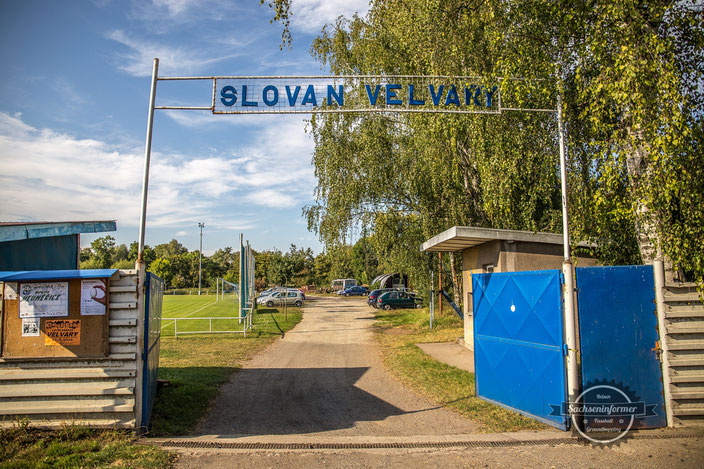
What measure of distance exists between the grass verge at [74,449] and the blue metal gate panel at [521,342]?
504 cm

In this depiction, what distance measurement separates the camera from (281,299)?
3484 cm

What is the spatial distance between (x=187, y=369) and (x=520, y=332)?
7.89 metres

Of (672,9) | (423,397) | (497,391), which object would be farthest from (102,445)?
(672,9)

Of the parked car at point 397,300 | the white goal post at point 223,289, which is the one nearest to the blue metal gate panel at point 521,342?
the white goal post at point 223,289

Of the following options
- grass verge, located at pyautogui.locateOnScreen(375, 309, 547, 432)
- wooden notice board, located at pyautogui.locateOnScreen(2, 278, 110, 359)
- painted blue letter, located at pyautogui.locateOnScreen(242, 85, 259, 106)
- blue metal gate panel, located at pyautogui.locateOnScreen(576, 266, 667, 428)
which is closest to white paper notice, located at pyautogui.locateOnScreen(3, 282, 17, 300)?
wooden notice board, located at pyautogui.locateOnScreen(2, 278, 110, 359)

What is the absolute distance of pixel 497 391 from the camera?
7.59m

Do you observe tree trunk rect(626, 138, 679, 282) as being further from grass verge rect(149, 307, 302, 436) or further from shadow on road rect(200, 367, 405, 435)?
grass verge rect(149, 307, 302, 436)

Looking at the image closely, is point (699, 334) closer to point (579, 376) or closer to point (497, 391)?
point (579, 376)

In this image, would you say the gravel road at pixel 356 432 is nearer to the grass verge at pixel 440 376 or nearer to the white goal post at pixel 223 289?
the grass verge at pixel 440 376

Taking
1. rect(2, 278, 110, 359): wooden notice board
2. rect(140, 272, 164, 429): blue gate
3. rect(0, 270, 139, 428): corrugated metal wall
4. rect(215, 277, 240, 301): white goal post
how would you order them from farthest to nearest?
rect(215, 277, 240, 301): white goal post → rect(140, 272, 164, 429): blue gate → rect(2, 278, 110, 359): wooden notice board → rect(0, 270, 139, 428): corrugated metal wall

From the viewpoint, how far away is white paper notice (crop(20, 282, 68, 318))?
5930 mm

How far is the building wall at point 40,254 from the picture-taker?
782cm

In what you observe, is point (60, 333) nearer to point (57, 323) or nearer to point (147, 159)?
point (57, 323)

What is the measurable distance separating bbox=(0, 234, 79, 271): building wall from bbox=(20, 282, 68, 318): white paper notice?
230 centimetres
